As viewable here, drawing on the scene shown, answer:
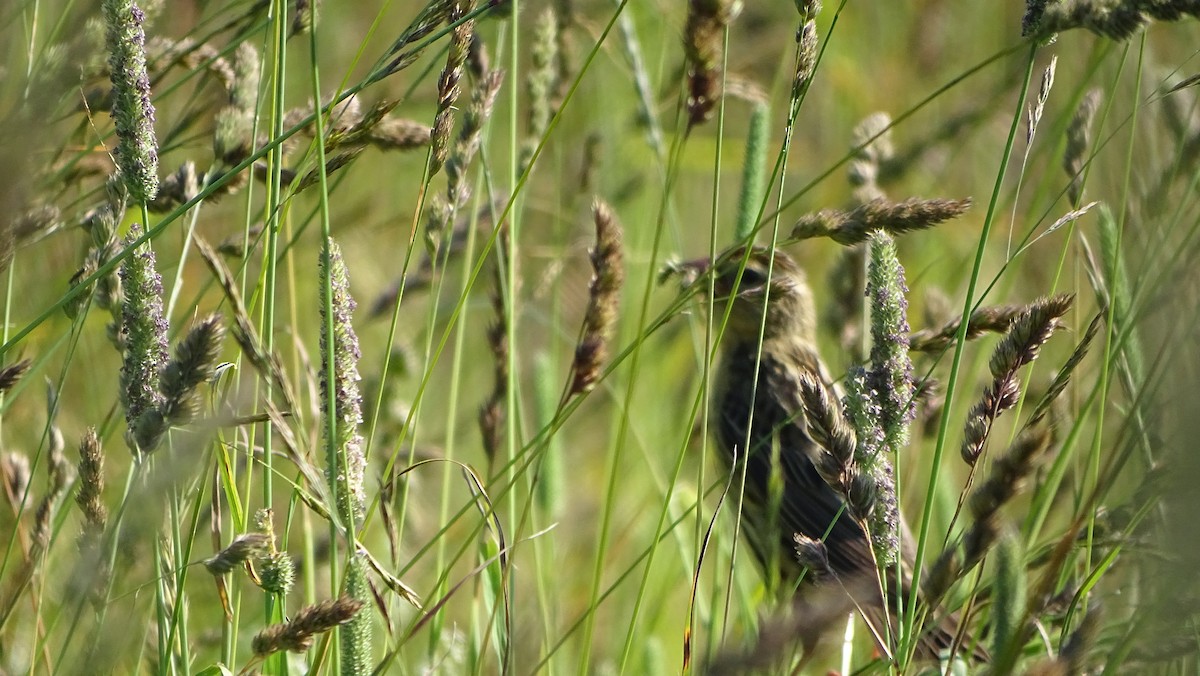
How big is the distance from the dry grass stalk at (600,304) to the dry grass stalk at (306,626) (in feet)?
1.88

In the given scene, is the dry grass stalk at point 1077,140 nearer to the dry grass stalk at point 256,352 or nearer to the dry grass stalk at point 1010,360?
the dry grass stalk at point 1010,360

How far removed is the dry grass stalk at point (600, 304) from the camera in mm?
1636

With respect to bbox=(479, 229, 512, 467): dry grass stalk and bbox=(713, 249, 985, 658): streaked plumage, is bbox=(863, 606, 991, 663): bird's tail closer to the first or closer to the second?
bbox=(713, 249, 985, 658): streaked plumage

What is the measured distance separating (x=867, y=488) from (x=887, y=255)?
0.25 meters

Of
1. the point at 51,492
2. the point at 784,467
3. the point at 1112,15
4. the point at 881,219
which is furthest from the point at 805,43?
the point at 784,467

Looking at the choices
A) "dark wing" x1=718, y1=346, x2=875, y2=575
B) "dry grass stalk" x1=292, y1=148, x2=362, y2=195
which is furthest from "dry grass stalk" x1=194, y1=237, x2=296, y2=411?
"dark wing" x1=718, y1=346, x2=875, y2=575

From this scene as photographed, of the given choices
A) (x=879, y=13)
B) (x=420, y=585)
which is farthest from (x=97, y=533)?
(x=879, y=13)

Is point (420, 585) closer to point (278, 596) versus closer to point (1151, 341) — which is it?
point (278, 596)

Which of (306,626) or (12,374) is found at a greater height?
(12,374)

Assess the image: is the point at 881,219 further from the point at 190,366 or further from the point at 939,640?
the point at 939,640

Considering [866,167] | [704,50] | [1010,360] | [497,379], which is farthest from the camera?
[866,167]

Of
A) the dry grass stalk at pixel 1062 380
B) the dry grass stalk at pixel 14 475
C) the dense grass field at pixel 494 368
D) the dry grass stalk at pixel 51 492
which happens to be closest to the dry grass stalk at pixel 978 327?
the dense grass field at pixel 494 368

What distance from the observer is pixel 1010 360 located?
131cm

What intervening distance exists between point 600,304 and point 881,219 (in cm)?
42
